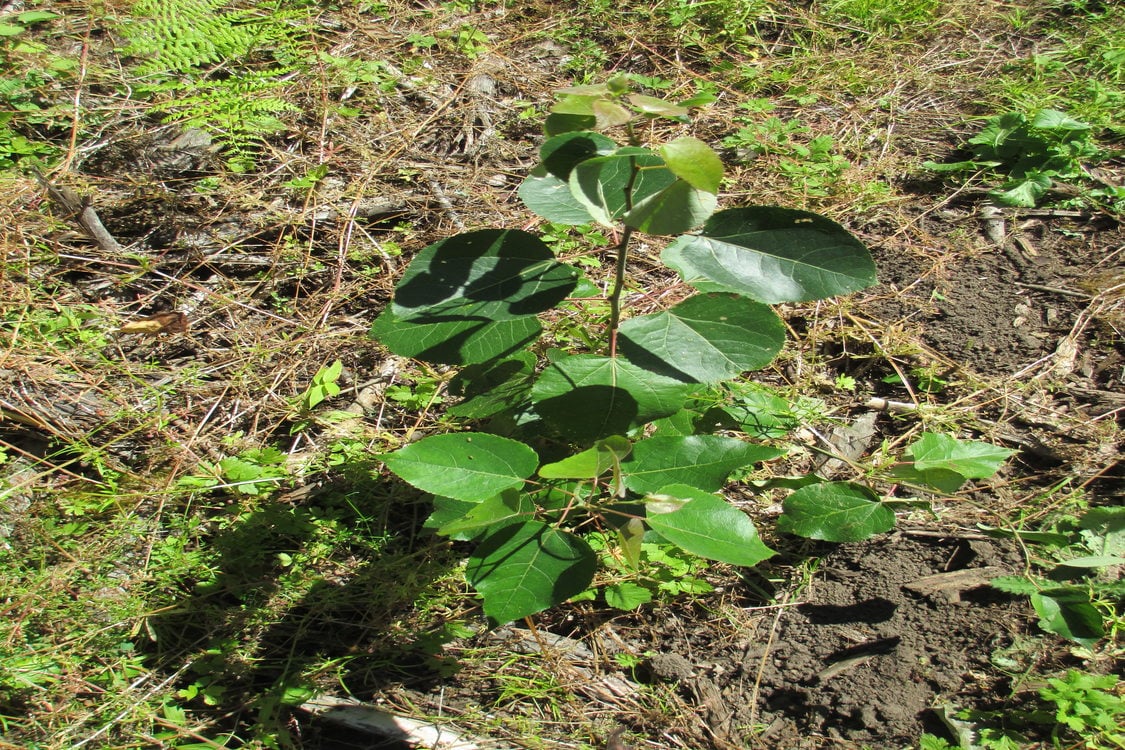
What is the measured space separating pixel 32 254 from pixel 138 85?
1.10 m

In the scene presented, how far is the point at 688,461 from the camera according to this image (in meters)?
1.32

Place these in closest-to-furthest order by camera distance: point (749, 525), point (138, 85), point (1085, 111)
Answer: point (749, 525)
point (1085, 111)
point (138, 85)

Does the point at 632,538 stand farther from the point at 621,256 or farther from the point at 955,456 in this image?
the point at 955,456

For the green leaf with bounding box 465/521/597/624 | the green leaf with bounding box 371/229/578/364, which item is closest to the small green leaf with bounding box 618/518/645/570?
the green leaf with bounding box 465/521/597/624

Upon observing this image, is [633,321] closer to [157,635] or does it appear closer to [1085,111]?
[157,635]

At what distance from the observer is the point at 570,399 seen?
1.15 m

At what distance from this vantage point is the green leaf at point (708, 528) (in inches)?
46.5

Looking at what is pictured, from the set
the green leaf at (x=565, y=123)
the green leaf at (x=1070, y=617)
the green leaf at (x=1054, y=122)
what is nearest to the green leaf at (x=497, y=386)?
the green leaf at (x=565, y=123)

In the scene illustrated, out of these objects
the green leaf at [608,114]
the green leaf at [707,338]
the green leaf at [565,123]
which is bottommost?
the green leaf at [707,338]

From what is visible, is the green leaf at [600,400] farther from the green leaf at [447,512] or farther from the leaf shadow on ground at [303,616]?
the leaf shadow on ground at [303,616]

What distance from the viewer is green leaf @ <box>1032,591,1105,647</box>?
4.71ft

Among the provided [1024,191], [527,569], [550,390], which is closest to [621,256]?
[550,390]

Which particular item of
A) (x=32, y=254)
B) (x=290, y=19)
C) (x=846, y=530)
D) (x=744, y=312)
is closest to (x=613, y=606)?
(x=846, y=530)

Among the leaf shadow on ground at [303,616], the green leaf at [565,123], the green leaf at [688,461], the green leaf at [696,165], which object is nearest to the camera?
the green leaf at [696,165]
